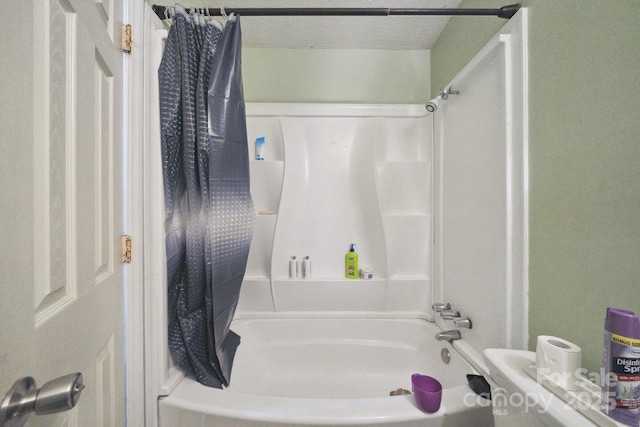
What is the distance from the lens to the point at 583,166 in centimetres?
70

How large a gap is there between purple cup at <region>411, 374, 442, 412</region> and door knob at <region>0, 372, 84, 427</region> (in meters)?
0.95

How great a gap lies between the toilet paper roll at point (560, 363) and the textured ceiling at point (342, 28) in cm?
173

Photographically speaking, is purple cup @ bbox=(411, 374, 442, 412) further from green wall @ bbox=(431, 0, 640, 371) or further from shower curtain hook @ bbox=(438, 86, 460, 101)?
shower curtain hook @ bbox=(438, 86, 460, 101)

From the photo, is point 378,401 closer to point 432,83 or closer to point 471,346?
point 471,346

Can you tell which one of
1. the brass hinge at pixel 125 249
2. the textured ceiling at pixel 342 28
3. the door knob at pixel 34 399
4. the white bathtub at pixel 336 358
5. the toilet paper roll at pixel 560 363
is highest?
the textured ceiling at pixel 342 28

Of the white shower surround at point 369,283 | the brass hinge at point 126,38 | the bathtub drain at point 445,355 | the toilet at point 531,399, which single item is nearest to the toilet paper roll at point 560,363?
the toilet at point 531,399

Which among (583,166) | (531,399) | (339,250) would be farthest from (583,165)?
(339,250)

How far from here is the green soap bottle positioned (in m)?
1.65

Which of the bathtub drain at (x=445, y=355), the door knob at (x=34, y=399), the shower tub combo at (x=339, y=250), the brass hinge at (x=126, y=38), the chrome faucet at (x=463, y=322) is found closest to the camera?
the door knob at (x=34, y=399)

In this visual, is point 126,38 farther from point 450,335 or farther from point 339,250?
point 450,335

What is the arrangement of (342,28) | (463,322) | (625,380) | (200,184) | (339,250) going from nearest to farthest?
(625,380) → (200,184) → (463,322) → (342,28) → (339,250)

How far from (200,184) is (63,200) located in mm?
475

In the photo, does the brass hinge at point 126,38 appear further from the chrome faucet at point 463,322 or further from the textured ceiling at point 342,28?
the chrome faucet at point 463,322

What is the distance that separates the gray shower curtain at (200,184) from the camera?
987mm
